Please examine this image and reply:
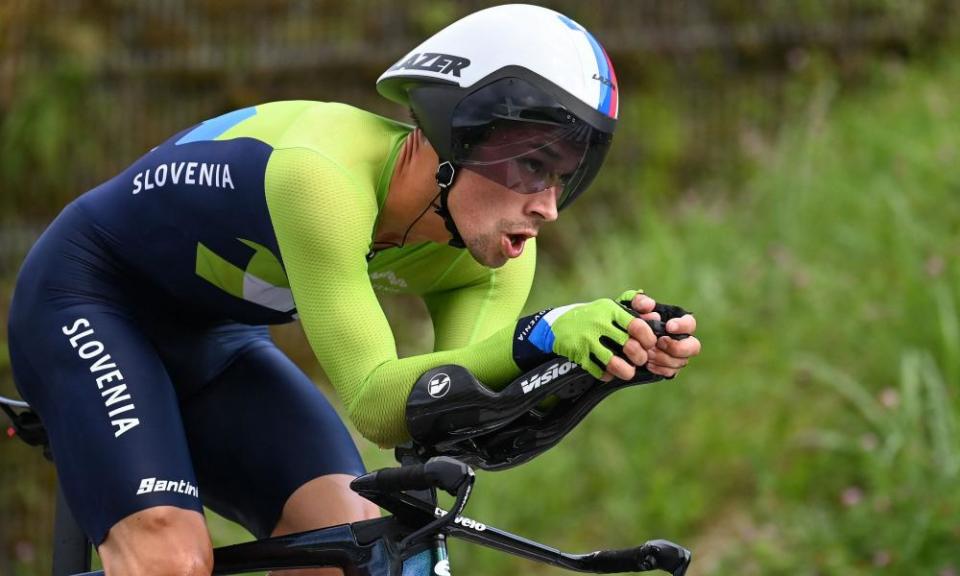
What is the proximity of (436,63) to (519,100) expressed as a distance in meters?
0.29

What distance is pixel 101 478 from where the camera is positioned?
12.0ft

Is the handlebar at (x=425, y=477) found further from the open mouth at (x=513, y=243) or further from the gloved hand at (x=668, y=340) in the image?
the open mouth at (x=513, y=243)

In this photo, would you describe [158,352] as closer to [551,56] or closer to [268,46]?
[551,56]

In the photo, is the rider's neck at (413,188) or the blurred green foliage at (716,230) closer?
the rider's neck at (413,188)

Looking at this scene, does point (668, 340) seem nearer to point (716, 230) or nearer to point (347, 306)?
point (347, 306)

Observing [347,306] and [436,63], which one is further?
[436,63]

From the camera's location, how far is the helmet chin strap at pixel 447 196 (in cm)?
365

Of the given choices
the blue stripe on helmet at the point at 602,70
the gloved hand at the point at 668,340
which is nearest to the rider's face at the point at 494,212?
the blue stripe on helmet at the point at 602,70

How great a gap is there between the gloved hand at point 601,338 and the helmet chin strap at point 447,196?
556mm

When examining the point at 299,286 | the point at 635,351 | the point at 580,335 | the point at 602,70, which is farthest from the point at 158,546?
the point at 602,70

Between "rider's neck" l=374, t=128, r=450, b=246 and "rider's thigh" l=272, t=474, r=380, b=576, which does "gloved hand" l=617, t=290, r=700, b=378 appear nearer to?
"rider's neck" l=374, t=128, r=450, b=246

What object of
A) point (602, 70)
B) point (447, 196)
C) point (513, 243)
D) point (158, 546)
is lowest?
point (158, 546)

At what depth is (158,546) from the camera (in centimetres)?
358

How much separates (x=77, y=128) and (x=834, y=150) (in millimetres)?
5428
